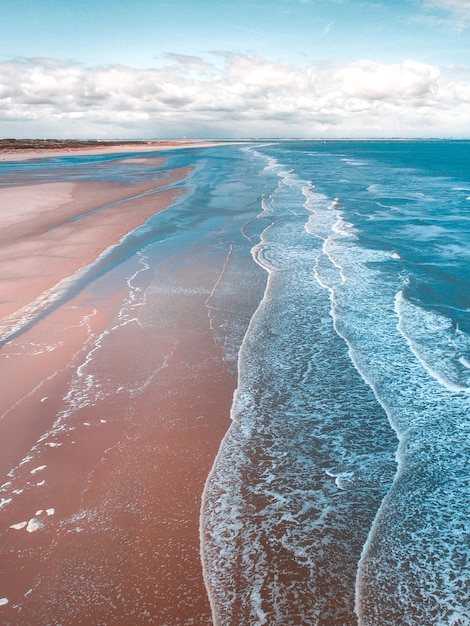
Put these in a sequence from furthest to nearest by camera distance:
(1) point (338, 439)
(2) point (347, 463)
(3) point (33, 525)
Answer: (1) point (338, 439), (2) point (347, 463), (3) point (33, 525)

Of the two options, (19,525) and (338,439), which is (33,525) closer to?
(19,525)

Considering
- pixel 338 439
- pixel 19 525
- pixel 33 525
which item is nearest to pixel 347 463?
pixel 338 439

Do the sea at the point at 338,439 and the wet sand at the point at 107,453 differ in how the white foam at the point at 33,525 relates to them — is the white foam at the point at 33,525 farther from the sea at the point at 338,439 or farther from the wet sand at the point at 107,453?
the sea at the point at 338,439

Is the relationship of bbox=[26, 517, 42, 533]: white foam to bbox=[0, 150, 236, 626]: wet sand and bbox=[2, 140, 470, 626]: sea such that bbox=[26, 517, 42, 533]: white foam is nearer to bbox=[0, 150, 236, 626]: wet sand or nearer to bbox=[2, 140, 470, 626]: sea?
bbox=[0, 150, 236, 626]: wet sand

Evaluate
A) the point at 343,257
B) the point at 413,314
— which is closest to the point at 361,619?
the point at 413,314

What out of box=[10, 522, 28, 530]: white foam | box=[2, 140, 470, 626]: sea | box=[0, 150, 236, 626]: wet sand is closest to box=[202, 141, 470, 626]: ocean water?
box=[2, 140, 470, 626]: sea
